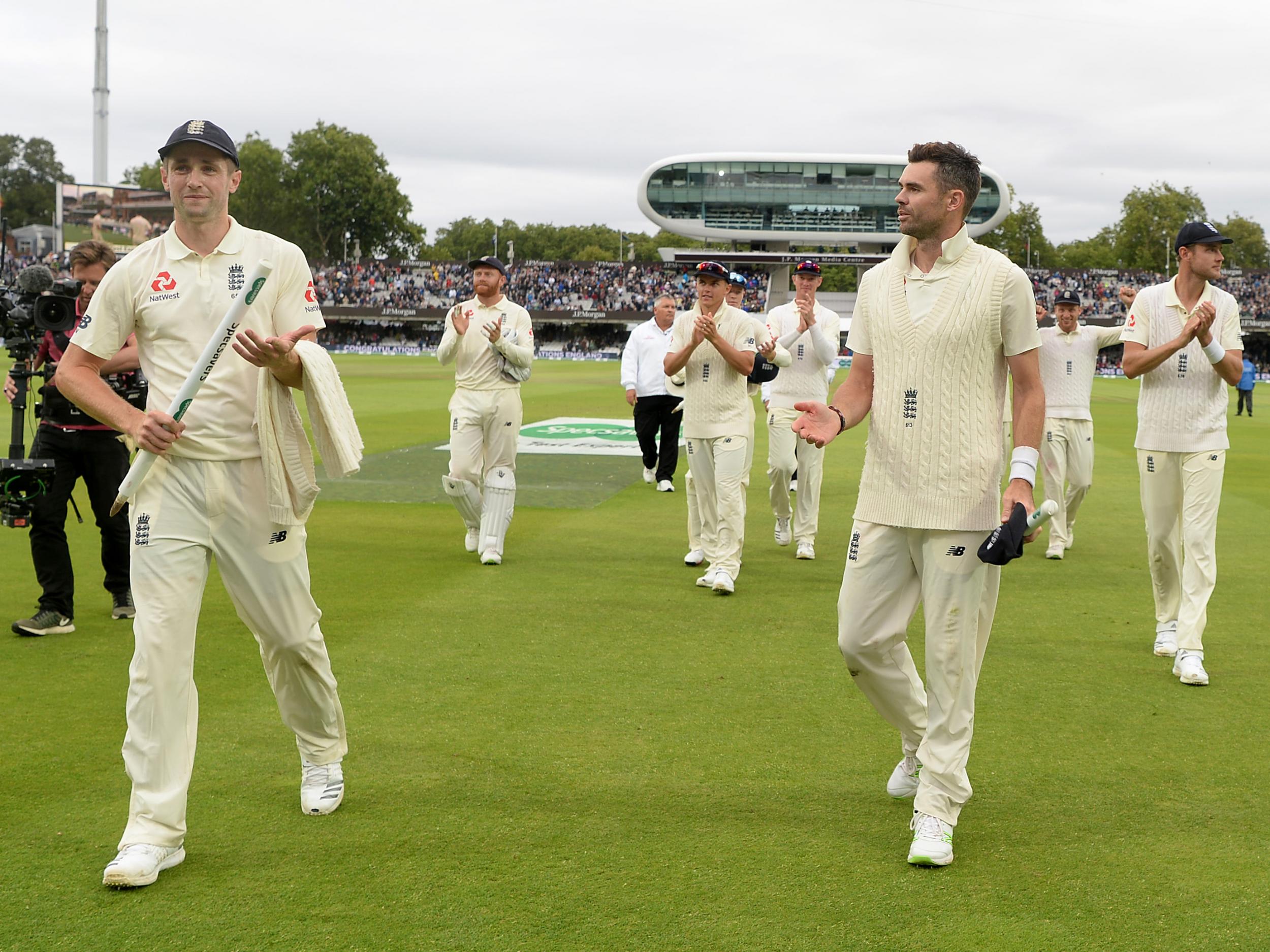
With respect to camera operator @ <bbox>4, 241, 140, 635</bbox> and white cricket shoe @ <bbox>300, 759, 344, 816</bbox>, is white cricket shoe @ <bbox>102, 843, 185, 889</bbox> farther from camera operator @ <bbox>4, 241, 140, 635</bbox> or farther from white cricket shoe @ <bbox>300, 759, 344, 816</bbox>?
camera operator @ <bbox>4, 241, 140, 635</bbox>

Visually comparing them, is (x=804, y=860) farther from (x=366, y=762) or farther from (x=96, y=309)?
(x=96, y=309)

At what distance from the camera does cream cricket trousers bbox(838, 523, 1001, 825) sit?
4477 mm

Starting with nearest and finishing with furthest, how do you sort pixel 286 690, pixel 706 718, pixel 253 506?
1. pixel 253 506
2. pixel 286 690
3. pixel 706 718

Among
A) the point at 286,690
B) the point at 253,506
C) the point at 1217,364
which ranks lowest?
the point at 286,690

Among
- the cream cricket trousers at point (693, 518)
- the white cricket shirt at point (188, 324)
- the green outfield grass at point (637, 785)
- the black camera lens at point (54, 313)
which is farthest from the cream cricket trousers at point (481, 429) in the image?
the white cricket shirt at point (188, 324)

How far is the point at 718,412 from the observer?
31.3 feet

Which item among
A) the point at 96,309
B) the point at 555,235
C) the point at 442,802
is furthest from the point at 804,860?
the point at 555,235

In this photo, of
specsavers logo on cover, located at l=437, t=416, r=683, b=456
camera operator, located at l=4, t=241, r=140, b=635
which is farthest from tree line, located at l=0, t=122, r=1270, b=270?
camera operator, located at l=4, t=241, r=140, b=635

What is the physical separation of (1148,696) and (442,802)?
382cm

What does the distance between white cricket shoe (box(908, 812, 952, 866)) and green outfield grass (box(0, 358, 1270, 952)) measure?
77 millimetres

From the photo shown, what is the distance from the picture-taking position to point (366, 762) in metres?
5.33

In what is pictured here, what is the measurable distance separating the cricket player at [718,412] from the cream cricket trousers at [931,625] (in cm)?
438

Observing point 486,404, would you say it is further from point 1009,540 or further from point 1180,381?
point 1009,540

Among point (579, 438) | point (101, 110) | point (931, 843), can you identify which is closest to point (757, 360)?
point (931, 843)
